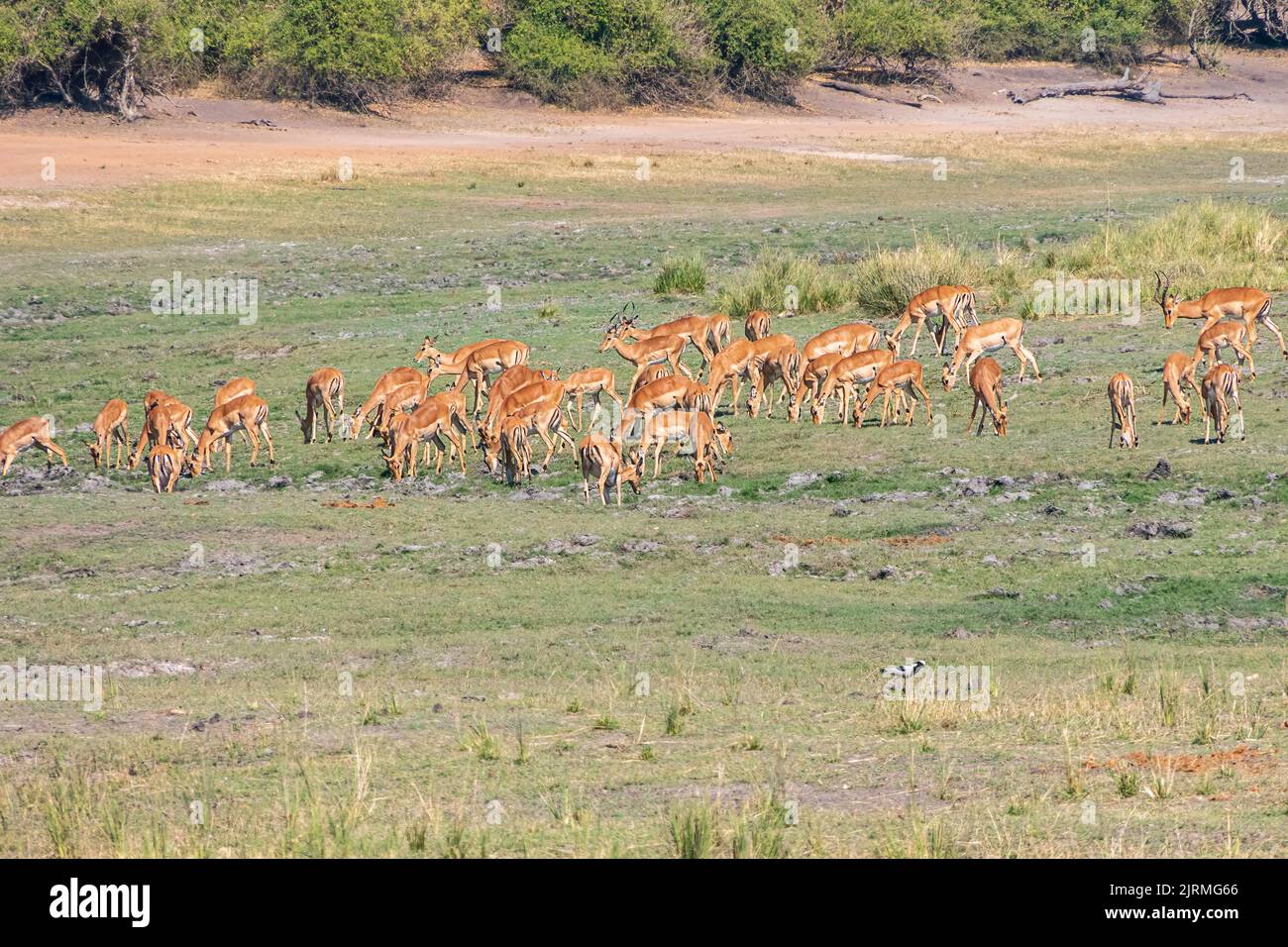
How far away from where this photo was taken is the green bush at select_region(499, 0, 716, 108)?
48.3 metres

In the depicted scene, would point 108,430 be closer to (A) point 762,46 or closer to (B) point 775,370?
(B) point 775,370

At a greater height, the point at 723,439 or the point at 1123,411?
the point at 1123,411

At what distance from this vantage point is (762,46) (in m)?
50.9

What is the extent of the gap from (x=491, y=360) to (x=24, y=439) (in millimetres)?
4510

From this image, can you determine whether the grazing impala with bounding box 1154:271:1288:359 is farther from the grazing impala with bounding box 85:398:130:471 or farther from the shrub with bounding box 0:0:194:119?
the shrub with bounding box 0:0:194:119

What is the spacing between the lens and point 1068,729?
26.7ft

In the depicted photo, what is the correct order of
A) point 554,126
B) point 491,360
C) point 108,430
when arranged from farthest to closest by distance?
point 554,126
point 491,360
point 108,430

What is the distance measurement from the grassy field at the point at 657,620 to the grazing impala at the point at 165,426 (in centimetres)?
50

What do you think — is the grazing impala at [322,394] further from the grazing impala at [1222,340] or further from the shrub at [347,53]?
the shrub at [347,53]

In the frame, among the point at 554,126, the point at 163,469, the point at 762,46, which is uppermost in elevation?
the point at 762,46

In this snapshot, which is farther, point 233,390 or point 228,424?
point 233,390

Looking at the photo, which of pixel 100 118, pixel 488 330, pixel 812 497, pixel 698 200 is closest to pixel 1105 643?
pixel 812 497

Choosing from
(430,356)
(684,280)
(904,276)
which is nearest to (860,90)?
(684,280)
